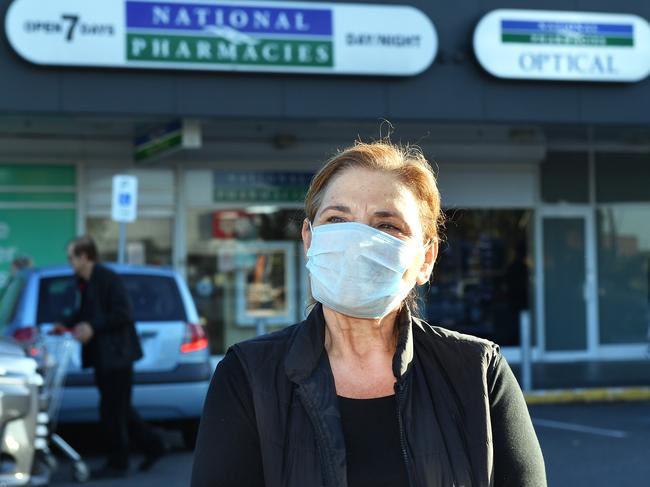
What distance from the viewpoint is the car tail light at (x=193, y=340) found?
361 inches

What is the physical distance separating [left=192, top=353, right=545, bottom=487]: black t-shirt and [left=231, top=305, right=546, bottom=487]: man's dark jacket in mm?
12

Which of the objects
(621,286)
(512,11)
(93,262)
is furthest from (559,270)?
(93,262)

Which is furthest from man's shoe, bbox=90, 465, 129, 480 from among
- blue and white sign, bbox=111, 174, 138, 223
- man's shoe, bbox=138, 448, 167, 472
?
blue and white sign, bbox=111, 174, 138, 223

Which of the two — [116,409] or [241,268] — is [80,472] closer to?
[116,409]

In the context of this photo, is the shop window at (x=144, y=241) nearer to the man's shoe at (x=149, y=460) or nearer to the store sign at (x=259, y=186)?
the store sign at (x=259, y=186)

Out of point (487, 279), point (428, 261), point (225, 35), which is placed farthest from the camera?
point (487, 279)

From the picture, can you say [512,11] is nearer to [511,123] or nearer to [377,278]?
[511,123]

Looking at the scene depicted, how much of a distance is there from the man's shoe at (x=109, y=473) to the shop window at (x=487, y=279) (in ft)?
29.4

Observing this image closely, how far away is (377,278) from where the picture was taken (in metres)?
2.36

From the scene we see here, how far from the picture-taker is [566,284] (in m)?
17.0

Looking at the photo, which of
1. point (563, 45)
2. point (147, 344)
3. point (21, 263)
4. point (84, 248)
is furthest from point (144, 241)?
point (84, 248)

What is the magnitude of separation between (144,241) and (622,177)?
7.71m

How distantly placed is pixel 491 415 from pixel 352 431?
313 millimetres

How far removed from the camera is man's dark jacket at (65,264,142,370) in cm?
807
